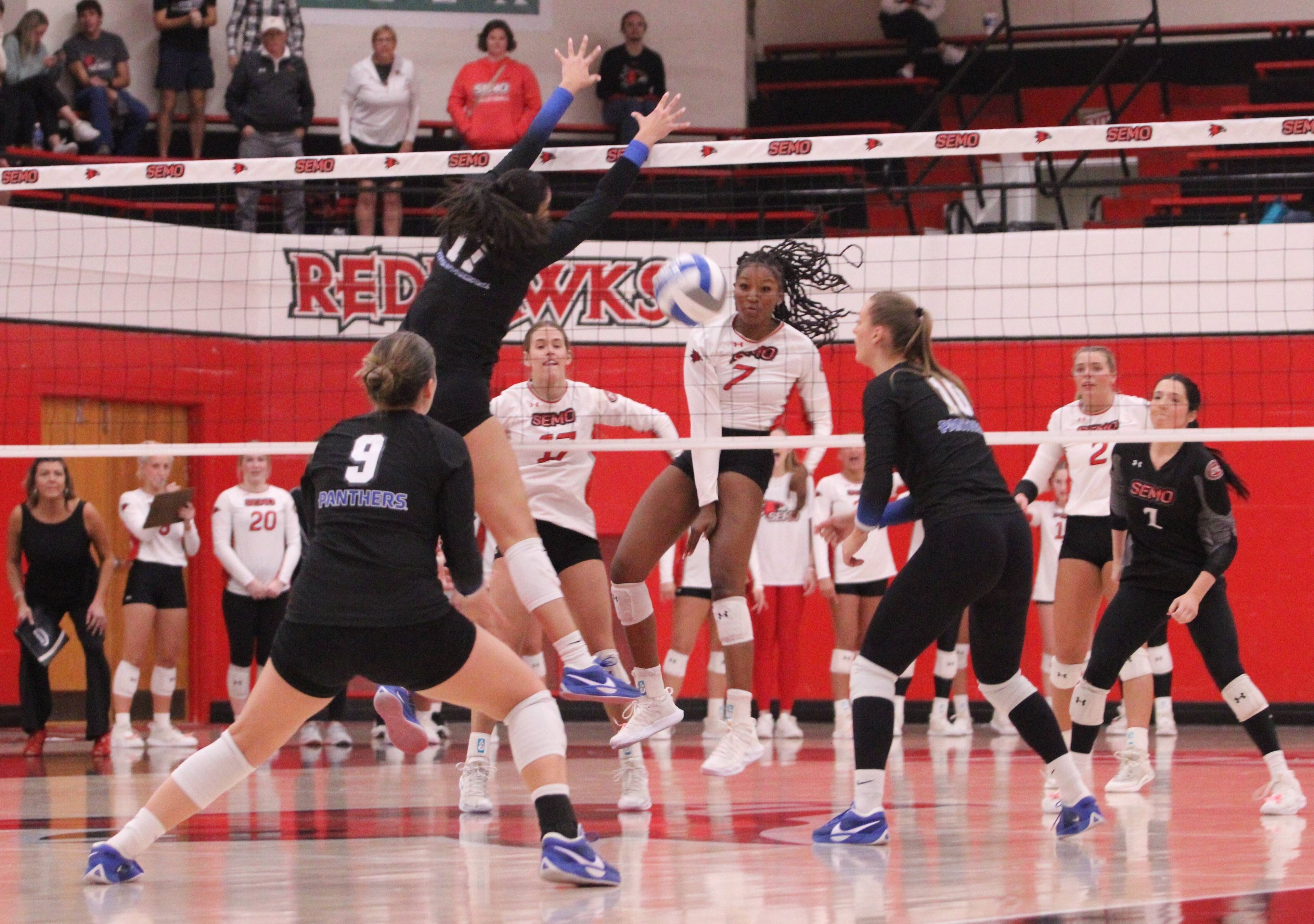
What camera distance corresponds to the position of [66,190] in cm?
1248

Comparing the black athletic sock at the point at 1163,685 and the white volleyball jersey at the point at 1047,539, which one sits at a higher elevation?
the white volleyball jersey at the point at 1047,539

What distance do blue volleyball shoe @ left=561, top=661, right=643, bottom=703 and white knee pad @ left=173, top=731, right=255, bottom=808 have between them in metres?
1.38

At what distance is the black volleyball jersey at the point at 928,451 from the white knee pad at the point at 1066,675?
218cm

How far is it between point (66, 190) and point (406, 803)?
7.33 meters

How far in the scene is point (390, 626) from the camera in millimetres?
4566

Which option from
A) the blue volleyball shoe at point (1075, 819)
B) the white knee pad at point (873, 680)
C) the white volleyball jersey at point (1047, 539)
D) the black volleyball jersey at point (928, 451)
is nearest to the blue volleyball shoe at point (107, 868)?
the white knee pad at point (873, 680)

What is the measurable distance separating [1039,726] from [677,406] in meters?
7.11

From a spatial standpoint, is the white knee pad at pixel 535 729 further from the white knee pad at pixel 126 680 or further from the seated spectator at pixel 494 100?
the seated spectator at pixel 494 100

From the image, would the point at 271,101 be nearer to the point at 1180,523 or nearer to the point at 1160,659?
the point at 1160,659

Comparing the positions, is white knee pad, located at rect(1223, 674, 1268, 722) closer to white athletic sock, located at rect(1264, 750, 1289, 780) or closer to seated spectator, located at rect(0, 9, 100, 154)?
white athletic sock, located at rect(1264, 750, 1289, 780)

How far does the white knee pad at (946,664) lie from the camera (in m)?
11.6

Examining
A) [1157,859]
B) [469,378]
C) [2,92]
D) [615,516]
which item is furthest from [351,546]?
[2,92]

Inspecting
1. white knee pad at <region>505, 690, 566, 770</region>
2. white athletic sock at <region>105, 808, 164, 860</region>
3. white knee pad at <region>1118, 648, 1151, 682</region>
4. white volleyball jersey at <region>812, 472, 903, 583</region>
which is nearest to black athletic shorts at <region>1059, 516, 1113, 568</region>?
white knee pad at <region>1118, 648, 1151, 682</region>

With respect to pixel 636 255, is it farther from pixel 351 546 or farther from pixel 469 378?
pixel 351 546
